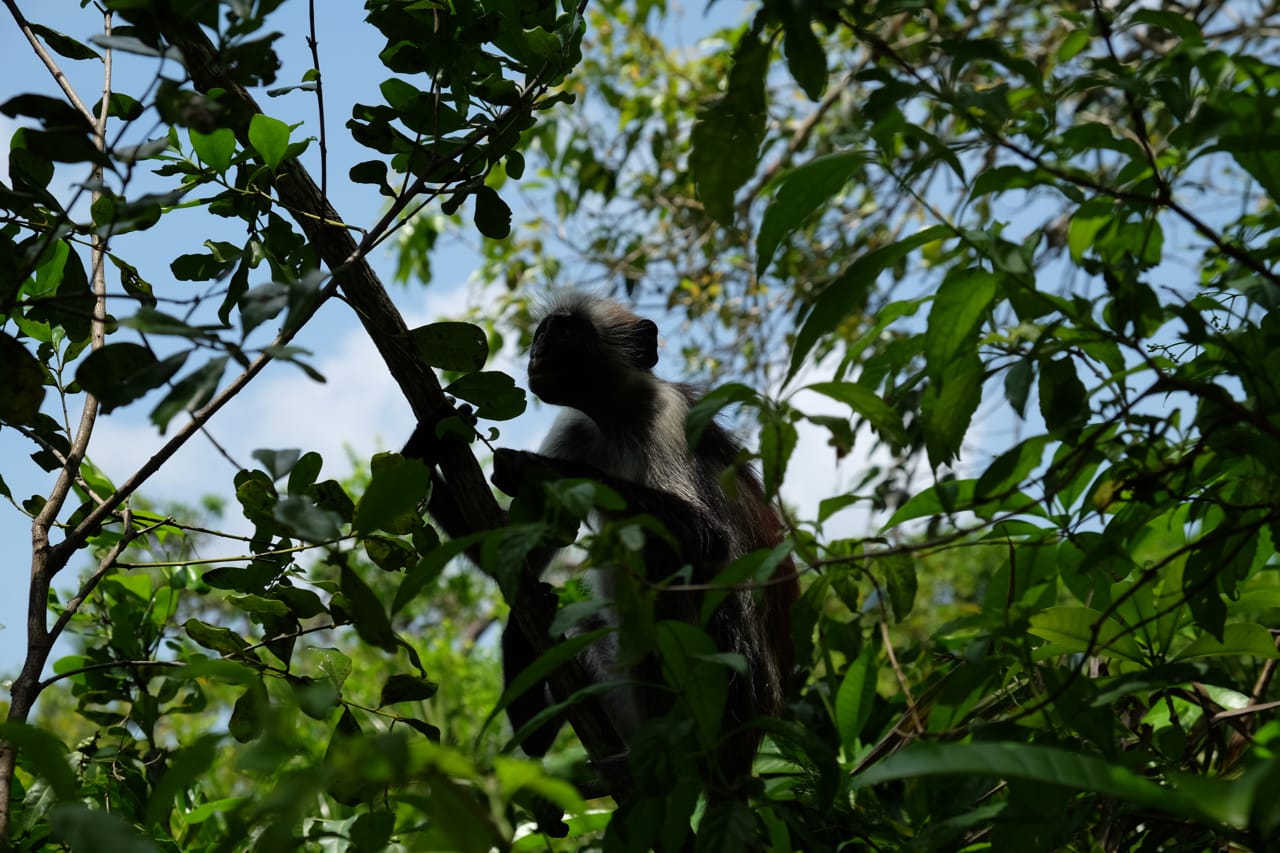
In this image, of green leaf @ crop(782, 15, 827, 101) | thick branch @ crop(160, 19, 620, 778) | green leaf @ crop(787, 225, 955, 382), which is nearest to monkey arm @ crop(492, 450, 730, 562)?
thick branch @ crop(160, 19, 620, 778)

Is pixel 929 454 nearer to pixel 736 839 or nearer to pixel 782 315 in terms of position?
pixel 736 839

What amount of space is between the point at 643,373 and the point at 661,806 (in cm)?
445

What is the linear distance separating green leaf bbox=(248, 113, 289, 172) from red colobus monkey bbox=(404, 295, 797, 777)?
105 cm

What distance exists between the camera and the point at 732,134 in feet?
5.32

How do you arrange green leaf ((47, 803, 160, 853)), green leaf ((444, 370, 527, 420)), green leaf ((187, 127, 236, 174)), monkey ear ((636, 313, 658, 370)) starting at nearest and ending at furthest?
green leaf ((47, 803, 160, 853)) → green leaf ((187, 127, 236, 174)) → green leaf ((444, 370, 527, 420)) → monkey ear ((636, 313, 658, 370))

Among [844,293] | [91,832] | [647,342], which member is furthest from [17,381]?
[647,342]

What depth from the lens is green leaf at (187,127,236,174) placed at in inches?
91.0

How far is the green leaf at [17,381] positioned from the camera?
1856 mm

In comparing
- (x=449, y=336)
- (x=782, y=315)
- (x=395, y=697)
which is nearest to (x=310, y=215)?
(x=449, y=336)

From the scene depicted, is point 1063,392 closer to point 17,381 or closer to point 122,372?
point 122,372

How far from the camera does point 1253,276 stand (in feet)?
5.63

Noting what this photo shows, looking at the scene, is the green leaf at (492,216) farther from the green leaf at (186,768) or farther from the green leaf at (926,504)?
the green leaf at (186,768)

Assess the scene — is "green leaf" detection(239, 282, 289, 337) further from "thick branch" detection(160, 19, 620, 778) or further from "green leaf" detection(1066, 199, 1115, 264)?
"green leaf" detection(1066, 199, 1115, 264)

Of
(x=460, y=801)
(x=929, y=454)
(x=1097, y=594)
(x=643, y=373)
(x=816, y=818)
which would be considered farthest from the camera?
(x=643, y=373)
